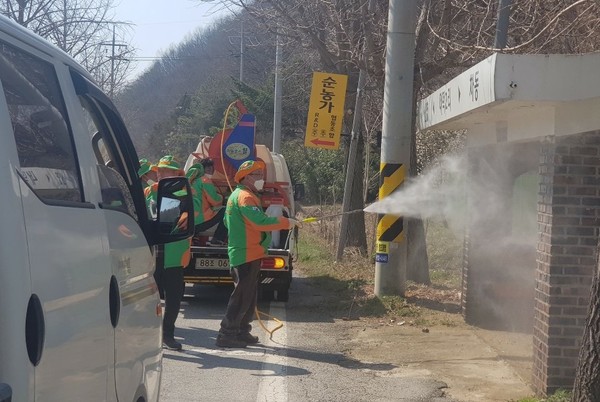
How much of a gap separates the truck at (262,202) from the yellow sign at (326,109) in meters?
2.04

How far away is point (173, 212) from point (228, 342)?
15.8ft

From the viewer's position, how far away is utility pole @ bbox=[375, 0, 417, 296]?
1116 centimetres

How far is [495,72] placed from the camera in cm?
603

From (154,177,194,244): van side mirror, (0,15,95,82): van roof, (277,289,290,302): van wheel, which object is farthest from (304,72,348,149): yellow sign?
(0,15,95,82): van roof

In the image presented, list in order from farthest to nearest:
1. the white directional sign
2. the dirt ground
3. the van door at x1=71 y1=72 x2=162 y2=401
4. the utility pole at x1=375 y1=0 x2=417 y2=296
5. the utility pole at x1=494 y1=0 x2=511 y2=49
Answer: the utility pole at x1=375 y1=0 x2=417 y2=296
the utility pole at x1=494 y1=0 x2=511 y2=49
the dirt ground
the white directional sign
the van door at x1=71 y1=72 x2=162 y2=401

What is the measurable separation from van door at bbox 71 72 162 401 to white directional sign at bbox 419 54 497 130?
2915 millimetres

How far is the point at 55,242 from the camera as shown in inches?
101

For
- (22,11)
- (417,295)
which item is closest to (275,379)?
(417,295)

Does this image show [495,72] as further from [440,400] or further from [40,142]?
[40,142]

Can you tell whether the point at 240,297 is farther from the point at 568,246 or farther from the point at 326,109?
Answer: the point at 326,109

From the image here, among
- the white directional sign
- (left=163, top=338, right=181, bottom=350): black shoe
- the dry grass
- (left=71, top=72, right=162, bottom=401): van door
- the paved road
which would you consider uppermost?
the white directional sign

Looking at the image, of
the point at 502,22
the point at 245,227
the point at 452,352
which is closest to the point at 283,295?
the point at 245,227

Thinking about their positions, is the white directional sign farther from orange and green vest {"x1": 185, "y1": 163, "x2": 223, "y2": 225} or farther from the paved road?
orange and green vest {"x1": 185, "y1": 163, "x2": 223, "y2": 225}

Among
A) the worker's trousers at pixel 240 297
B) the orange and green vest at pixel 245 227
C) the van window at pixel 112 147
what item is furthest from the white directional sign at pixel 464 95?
the van window at pixel 112 147
